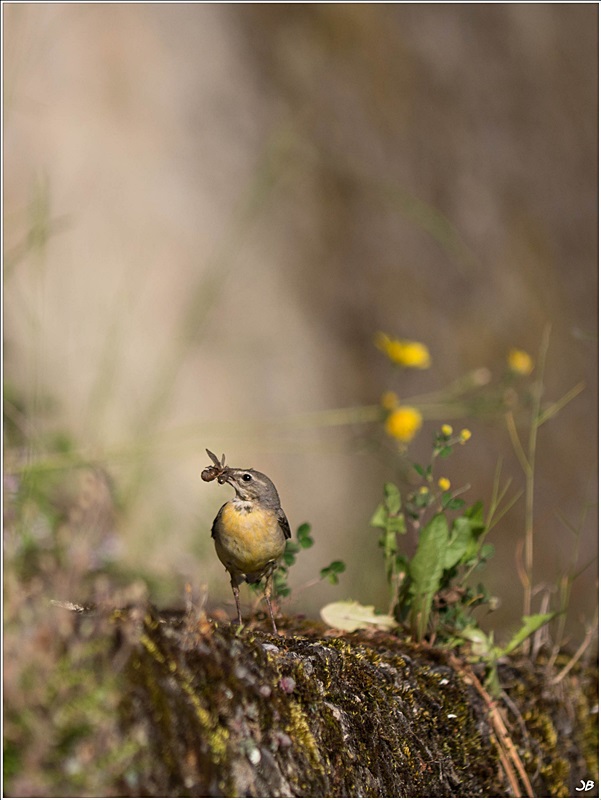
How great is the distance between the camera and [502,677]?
9.59 ft

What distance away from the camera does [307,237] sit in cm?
852

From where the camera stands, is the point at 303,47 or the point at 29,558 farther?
the point at 303,47

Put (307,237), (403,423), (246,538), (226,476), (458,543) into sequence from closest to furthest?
1. (246,538)
2. (226,476)
3. (458,543)
4. (403,423)
5. (307,237)

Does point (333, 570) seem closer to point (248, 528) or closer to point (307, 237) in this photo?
point (248, 528)

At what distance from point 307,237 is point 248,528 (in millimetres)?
6464

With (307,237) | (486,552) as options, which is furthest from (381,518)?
(307,237)

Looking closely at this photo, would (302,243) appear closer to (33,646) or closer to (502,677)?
(502,677)

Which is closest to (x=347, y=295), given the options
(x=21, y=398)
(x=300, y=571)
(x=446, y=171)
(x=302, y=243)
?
(x=302, y=243)

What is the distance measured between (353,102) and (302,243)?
1582 mm

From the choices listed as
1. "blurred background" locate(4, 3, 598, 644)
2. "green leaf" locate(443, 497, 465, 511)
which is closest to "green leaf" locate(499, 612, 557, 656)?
"green leaf" locate(443, 497, 465, 511)

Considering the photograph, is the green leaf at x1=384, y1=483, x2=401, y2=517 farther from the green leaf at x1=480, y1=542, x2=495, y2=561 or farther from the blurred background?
the blurred background

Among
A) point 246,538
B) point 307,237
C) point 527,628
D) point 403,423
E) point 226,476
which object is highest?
point 307,237

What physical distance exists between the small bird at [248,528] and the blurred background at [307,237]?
2.20 m

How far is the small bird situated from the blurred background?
7.23 ft
